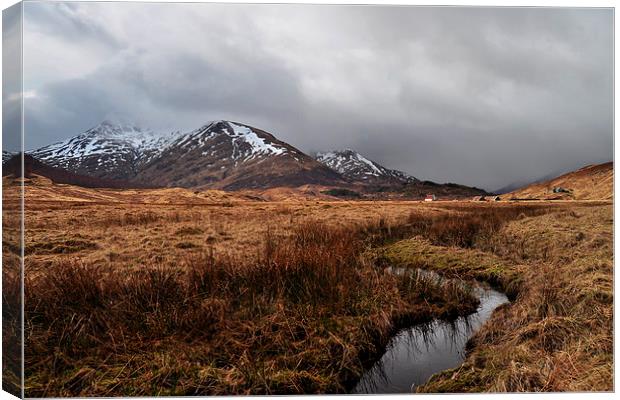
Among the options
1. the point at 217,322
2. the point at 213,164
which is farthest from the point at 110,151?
the point at 217,322

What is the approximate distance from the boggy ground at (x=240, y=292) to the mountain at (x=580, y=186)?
0.19m

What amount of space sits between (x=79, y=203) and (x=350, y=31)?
3.97m

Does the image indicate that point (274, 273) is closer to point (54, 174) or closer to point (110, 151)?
point (110, 151)

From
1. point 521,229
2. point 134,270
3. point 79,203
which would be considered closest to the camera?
point 134,270

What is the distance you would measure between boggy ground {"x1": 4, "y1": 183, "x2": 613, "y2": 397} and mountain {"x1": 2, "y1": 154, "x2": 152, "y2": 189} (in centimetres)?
28

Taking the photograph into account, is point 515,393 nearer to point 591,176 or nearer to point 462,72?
point 591,176

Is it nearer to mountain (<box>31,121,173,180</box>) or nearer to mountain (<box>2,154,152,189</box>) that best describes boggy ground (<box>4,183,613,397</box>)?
mountain (<box>2,154,152,189</box>)

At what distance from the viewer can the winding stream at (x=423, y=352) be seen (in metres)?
3.95

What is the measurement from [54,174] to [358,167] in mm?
3746

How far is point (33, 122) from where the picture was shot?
4.05m

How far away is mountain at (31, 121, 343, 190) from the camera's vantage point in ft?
15.6

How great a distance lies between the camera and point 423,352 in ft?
14.2

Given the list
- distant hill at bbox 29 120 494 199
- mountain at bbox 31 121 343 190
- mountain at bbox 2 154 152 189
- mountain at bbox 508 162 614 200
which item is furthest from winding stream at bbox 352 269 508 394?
mountain at bbox 2 154 152 189

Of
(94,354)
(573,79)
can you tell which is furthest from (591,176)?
(94,354)
